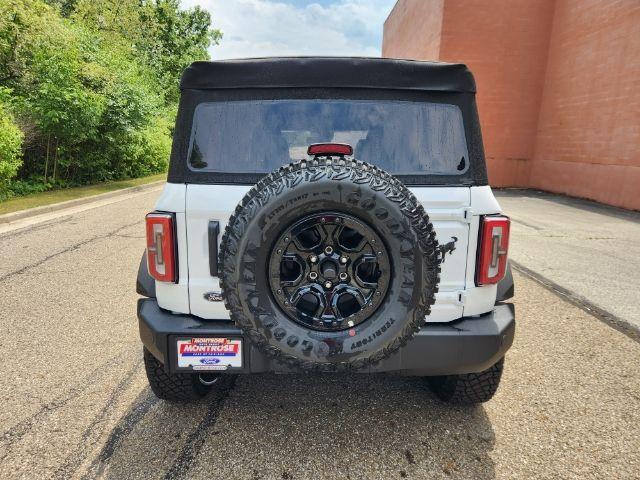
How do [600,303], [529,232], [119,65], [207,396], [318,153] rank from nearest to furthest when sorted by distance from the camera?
[318,153]
[207,396]
[600,303]
[529,232]
[119,65]

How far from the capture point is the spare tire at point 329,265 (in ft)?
6.05

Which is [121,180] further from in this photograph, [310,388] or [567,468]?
[567,468]

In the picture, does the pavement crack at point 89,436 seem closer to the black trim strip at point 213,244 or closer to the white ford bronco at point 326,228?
the white ford bronco at point 326,228

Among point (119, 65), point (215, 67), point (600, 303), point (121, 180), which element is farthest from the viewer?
point (121, 180)

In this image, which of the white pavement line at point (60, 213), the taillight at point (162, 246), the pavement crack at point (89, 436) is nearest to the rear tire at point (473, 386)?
the taillight at point (162, 246)

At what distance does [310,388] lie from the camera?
2.90 m

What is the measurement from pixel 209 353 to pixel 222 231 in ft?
1.98

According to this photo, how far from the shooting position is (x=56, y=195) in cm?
1148

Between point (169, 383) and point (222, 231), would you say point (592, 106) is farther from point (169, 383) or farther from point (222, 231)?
point (169, 383)

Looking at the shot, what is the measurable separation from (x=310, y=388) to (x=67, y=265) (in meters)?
4.47

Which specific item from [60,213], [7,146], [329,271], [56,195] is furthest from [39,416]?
[56,195]

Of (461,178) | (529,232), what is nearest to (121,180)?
(529,232)

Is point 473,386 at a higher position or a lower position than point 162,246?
lower

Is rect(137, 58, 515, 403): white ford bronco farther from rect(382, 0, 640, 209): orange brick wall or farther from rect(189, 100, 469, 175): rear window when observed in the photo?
rect(382, 0, 640, 209): orange brick wall
